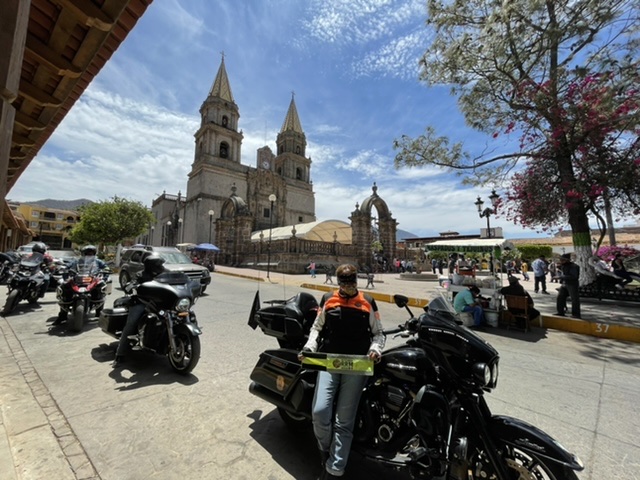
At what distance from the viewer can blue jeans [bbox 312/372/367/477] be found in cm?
195

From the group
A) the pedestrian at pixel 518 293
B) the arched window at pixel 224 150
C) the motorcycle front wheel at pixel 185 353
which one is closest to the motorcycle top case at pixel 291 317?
the motorcycle front wheel at pixel 185 353

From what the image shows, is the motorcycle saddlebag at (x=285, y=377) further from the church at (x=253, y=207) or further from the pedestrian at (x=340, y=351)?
the church at (x=253, y=207)

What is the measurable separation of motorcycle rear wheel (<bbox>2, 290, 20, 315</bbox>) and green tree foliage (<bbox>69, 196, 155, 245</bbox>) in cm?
2525

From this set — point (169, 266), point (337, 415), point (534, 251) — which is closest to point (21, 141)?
point (169, 266)

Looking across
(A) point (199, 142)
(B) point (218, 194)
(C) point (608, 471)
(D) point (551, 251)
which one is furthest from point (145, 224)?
(D) point (551, 251)

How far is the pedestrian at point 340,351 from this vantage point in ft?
6.47

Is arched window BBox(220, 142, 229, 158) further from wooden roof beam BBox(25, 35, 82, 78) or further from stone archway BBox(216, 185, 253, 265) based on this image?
wooden roof beam BBox(25, 35, 82, 78)

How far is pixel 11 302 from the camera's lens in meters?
6.84

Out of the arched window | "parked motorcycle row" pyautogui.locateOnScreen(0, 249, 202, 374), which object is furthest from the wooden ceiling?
the arched window

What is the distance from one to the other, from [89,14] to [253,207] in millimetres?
42362

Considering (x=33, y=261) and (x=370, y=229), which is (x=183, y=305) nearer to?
(x=33, y=261)

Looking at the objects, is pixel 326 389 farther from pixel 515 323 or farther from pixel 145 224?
pixel 145 224

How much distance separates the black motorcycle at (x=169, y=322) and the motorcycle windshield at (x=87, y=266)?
2701 mm

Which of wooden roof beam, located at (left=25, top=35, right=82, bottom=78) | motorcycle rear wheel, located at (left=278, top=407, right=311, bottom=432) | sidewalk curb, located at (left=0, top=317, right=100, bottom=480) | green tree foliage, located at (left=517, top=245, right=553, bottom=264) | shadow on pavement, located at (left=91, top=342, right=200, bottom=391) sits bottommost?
shadow on pavement, located at (left=91, top=342, right=200, bottom=391)
